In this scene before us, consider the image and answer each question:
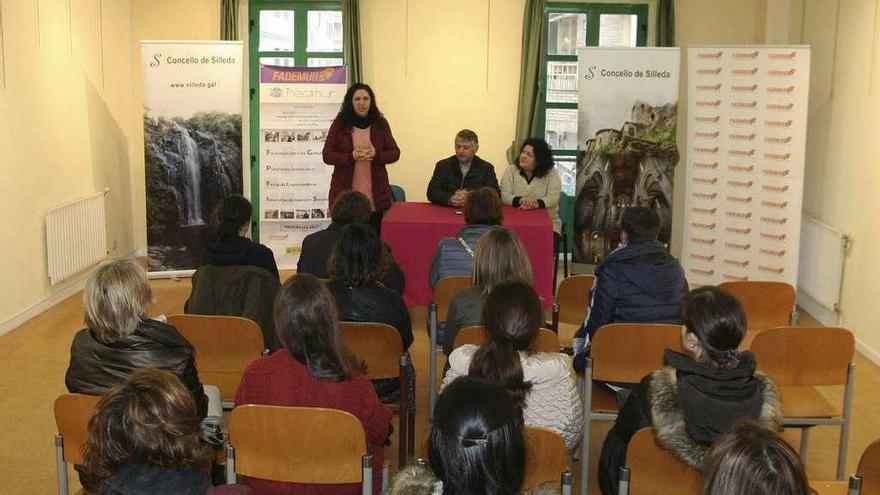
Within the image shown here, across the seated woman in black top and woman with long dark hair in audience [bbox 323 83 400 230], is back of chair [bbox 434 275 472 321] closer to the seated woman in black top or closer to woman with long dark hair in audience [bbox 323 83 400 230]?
the seated woman in black top

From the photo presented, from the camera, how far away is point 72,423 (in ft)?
10.6

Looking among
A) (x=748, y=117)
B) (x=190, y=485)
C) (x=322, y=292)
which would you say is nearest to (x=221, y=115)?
(x=748, y=117)

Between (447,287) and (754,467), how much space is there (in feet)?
11.7

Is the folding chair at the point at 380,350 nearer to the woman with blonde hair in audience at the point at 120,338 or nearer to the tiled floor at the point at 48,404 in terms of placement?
the tiled floor at the point at 48,404

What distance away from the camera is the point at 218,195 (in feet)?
27.9

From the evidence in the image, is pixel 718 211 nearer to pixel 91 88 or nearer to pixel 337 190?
pixel 337 190

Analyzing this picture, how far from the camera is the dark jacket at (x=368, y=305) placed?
4.41 meters

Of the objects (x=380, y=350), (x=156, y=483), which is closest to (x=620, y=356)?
(x=380, y=350)

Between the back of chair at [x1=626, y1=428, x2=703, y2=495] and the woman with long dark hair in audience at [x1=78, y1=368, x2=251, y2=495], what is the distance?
129cm

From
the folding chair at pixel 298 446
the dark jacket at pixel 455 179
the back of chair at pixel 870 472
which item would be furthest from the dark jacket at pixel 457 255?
the back of chair at pixel 870 472

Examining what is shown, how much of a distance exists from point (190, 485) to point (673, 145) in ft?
20.5

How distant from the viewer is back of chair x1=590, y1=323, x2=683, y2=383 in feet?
13.7

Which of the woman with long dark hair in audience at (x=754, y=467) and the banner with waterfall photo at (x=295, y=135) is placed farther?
the banner with waterfall photo at (x=295, y=135)

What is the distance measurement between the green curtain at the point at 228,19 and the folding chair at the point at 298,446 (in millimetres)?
6776
